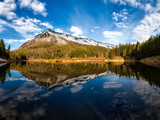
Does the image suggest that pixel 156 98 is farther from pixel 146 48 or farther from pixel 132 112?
pixel 146 48

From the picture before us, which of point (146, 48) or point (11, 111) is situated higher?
point (146, 48)

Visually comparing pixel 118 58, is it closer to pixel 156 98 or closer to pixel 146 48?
pixel 146 48

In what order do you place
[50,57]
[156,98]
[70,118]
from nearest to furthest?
[70,118] < [156,98] < [50,57]

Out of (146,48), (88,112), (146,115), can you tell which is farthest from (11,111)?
(146,48)

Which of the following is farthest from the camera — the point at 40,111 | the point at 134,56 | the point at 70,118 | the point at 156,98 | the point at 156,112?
the point at 134,56

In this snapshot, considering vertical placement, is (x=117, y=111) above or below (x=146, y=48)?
below

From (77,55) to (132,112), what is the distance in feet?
377

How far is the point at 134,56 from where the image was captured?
84.7m

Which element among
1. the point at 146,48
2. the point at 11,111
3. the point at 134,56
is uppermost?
the point at 146,48

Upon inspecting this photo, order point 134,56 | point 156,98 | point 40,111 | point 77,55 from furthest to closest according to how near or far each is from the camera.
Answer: point 77,55
point 134,56
point 156,98
point 40,111

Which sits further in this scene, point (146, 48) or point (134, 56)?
point (134, 56)

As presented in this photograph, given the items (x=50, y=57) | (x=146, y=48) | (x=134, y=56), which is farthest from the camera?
(x=50, y=57)

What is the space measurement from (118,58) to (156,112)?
9695cm

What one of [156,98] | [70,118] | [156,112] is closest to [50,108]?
[70,118]
